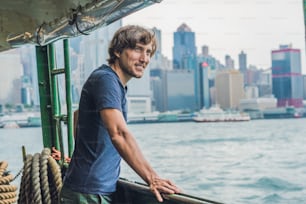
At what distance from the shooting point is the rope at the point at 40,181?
6.61 feet

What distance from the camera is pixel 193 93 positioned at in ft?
8.43

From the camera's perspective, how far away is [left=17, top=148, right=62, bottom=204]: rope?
2016 mm

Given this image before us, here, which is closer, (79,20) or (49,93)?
(79,20)

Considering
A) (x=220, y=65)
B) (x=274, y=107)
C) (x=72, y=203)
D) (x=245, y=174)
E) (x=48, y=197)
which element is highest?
(x=220, y=65)

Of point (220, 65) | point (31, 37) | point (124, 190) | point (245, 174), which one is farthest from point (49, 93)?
point (245, 174)

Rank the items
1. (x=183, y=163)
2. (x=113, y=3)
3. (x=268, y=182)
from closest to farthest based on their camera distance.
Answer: (x=113, y=3)
(x=268, y=182)
(x=183, y=163)

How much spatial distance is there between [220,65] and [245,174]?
9.99 meters

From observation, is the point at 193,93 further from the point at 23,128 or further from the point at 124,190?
the point at 23,128

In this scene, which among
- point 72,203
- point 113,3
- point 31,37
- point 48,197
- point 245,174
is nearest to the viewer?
point 72,203

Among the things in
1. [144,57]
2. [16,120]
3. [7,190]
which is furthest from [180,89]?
[16,120]

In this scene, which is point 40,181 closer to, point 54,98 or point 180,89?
point 54,98

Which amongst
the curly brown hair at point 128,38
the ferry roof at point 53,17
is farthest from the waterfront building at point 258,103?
the curly brown hair at point 128,38

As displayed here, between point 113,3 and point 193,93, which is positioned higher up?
point 113,3

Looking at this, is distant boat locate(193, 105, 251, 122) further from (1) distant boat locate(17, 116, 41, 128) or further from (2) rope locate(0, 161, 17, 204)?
(2) rope locate(0, 161, 17, 204)
